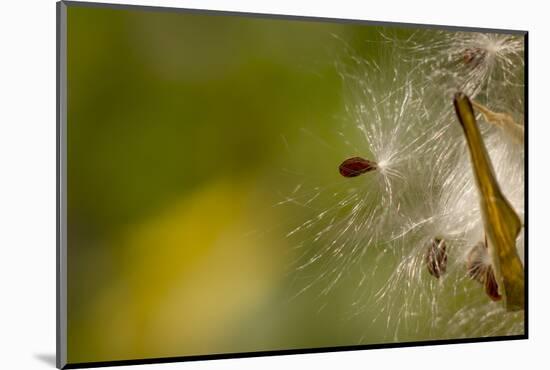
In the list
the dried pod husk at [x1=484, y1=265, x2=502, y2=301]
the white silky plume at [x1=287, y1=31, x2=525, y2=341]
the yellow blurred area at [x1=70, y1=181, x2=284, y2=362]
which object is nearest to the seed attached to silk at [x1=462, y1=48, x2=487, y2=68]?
the white silky plume at [x1=287, y1=31, x2=525, y2=341]

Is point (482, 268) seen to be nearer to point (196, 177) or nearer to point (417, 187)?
point (417, 187)

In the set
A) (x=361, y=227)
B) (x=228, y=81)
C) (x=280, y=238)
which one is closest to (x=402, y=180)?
(x=361, y=227)

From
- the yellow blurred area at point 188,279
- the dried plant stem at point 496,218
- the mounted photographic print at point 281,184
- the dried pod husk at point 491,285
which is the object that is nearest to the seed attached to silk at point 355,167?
the mounted photographic print at point 281,184

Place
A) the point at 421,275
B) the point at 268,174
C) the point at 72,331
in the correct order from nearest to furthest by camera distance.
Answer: the point at 72,331 < the point at 268,174 < the point at 421,275

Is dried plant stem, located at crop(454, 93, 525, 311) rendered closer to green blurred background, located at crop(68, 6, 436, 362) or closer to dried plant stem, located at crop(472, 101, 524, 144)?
dried plant stem, located at crop(472, 101, 524, 144)

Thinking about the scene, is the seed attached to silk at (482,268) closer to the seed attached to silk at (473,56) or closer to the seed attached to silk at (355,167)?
the seed attached to silk at (355,167)

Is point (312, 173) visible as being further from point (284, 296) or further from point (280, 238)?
point (284, 296)

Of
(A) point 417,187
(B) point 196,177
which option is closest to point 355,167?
(A) point 417,187
